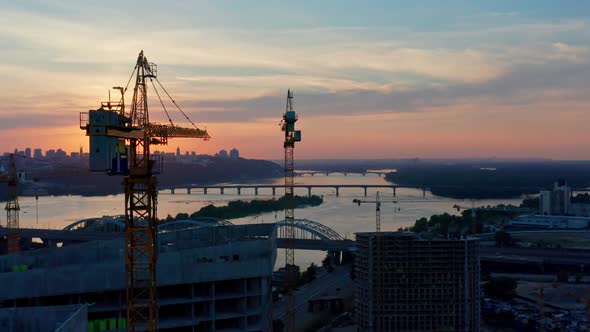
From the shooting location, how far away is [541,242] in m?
26.0

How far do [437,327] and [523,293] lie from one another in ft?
18.2

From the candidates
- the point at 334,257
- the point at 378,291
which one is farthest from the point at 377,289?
the point at 334,257

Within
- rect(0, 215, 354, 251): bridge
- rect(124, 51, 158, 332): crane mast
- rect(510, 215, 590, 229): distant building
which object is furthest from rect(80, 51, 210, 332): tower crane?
rect(510, 215, 590, 229): distant building

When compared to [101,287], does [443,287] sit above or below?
below

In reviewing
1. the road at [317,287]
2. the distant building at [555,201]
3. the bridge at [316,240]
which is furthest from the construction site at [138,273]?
the distant building at [555,201]

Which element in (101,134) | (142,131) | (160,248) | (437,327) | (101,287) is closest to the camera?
(101,134)

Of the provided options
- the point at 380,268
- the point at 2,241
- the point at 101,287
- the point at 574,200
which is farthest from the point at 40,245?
the point at 574,200

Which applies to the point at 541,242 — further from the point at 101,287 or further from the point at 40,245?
the point at 101,287

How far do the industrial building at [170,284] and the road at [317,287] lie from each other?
223 inches

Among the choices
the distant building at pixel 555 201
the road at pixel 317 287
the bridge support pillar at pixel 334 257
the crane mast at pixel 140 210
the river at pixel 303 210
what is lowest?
the road at pixel 317 287

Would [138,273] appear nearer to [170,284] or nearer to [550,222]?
[170,284]

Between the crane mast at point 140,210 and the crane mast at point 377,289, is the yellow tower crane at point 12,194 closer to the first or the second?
the crane mast at point 377,289

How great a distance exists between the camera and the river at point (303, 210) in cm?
3328

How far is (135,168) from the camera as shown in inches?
283
